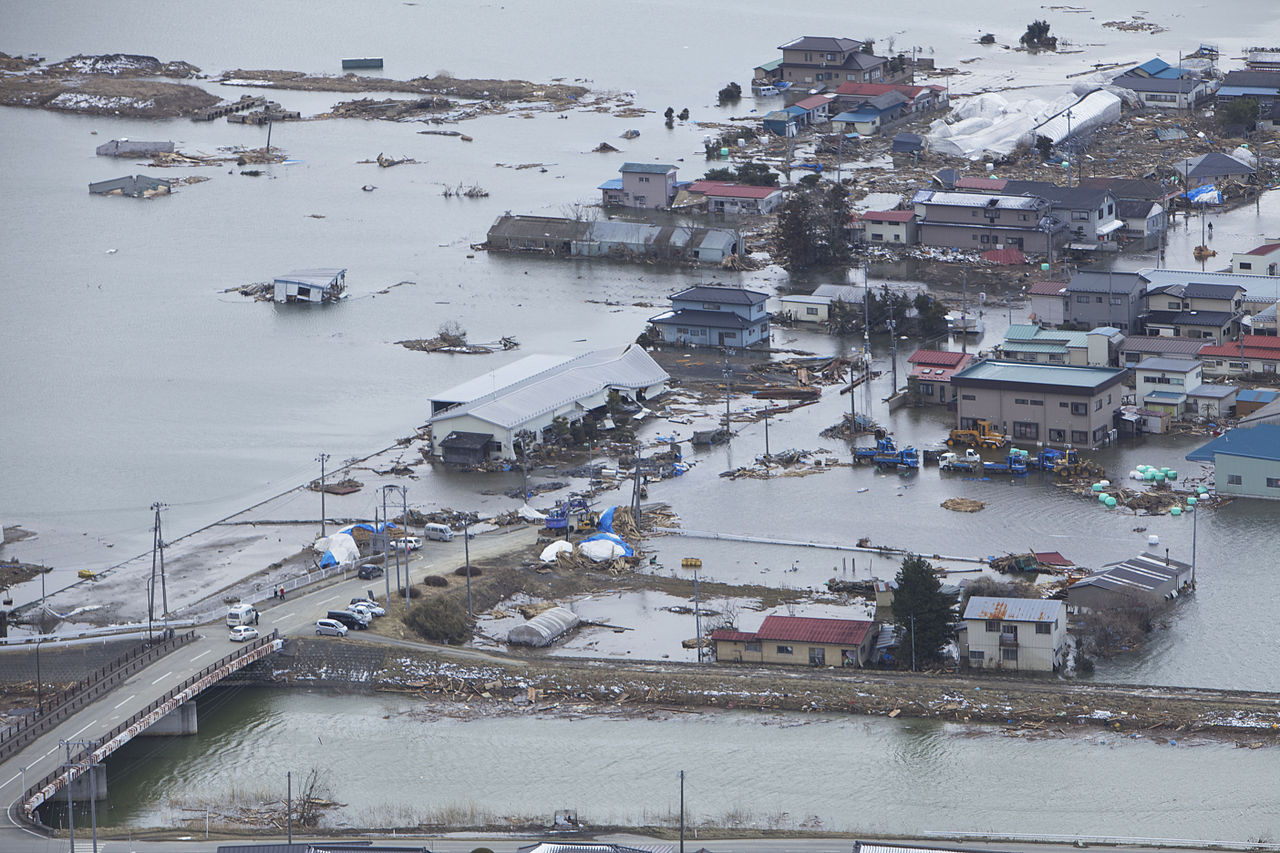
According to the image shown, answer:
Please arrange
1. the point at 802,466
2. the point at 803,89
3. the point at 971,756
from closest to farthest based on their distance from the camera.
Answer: the point at 971,756 → the point at 802,466 → the point at 803,89

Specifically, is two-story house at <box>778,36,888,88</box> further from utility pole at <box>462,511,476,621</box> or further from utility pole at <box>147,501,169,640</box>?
utility pole at <box>147,501,169,640</box>

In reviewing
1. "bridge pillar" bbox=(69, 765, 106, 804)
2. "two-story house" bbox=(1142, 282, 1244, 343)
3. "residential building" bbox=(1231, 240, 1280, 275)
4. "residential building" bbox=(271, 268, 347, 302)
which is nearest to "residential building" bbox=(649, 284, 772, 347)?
"two-story house" bbox=(1142, 282, 1244, 343)

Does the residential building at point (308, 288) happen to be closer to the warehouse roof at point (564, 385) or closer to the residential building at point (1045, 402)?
the warehouse roof at point (564, 385)

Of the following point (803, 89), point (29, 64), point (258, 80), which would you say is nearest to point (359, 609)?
point (803, 89)

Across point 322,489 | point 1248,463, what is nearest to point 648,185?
point 322,489

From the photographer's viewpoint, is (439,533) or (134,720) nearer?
(134,720)

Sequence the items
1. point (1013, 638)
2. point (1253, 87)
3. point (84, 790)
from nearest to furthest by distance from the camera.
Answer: point (84, 790) < point (1013, 638) < point (1253, 87)

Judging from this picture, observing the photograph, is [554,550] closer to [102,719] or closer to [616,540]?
[616,540]

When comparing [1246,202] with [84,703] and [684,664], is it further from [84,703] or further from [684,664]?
[84,703]
